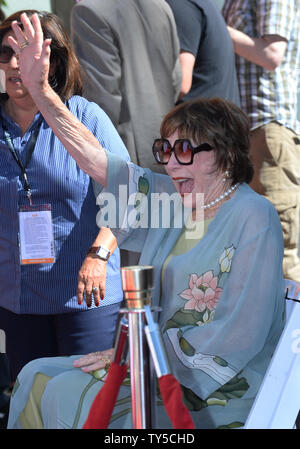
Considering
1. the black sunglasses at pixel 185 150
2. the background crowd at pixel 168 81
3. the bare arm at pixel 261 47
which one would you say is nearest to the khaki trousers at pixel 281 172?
the background crowd at pixel 168 81

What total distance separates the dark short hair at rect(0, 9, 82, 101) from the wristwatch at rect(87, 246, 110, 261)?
0.57 meters

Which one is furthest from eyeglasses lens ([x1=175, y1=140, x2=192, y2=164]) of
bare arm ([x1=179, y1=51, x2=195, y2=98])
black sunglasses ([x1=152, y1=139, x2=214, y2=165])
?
bare arm ([x1=179, y1=51, x2=195, y2=98])

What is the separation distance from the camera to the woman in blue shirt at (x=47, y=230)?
246cm

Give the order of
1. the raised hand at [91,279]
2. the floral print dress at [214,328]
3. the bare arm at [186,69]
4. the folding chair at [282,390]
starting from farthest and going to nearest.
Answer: the bare arm at [186,69] < the raised hand at [91,279] < the floral print dress at [214,328] < the folding chair at [282,390]

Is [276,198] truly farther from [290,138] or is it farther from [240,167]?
[240,167]

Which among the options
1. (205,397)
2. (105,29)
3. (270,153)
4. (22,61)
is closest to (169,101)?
(105,29)

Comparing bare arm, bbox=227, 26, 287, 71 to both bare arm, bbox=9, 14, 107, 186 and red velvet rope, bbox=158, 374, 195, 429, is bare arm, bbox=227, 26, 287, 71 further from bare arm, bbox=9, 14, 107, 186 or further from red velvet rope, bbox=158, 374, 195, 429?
red velvet rope, bbox=158, 374, 195, 429

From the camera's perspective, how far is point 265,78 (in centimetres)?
363

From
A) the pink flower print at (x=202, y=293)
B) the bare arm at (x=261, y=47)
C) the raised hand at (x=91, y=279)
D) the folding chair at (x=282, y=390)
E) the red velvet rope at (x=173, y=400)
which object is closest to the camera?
the red velvet rope at (x=173, y=400)

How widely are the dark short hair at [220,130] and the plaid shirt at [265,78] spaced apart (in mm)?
1535

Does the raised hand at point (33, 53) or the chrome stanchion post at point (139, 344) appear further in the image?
the raised hand at point (33, 53)

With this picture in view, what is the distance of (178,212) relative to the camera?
86.4 inches

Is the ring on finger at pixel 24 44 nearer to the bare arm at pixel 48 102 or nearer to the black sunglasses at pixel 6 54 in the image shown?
the bare arm at pixel 48 102

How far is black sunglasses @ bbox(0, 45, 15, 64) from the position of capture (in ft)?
8.02
